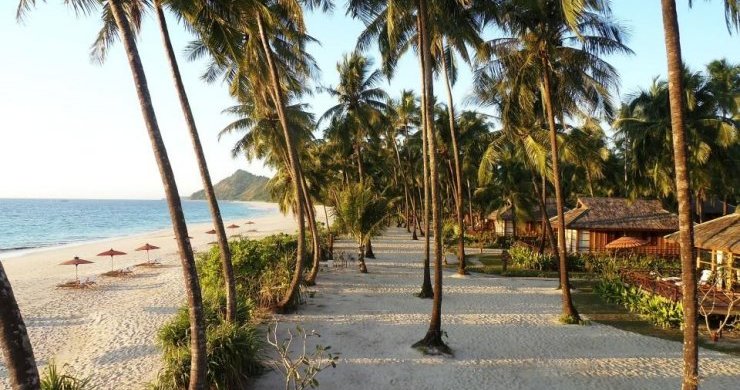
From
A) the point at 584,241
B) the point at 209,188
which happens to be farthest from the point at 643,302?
the point at 209,188

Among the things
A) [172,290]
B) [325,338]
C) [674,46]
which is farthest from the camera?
[172,290]

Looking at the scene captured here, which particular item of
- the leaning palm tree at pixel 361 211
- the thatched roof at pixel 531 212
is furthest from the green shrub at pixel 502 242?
the leaning palm tree at pixel 361 211

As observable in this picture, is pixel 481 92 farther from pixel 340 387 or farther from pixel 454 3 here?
pixel 340 387

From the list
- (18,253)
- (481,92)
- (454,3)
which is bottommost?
(18,253)

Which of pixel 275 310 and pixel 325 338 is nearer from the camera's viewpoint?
pixel 325 338

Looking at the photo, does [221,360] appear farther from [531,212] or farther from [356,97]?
[531,212]

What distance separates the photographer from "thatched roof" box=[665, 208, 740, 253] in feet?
41.4

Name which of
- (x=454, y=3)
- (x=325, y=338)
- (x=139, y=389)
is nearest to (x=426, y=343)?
(x=325, y=338)

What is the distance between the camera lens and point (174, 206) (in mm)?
6469

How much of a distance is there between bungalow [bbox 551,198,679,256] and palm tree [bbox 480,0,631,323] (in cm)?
1308

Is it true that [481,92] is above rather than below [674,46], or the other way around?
above

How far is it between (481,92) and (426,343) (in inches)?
381

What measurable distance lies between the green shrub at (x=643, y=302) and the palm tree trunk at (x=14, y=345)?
14.5 meters

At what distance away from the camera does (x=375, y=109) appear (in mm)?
25000
